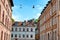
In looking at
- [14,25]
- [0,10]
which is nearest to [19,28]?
[14,25]

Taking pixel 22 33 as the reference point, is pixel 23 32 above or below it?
above

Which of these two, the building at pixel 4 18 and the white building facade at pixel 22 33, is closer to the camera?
the building at pixel 4 18

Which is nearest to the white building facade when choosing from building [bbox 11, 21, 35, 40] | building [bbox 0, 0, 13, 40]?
building [bbox 11, 21, 35, 40]

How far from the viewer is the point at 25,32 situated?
3890 inches

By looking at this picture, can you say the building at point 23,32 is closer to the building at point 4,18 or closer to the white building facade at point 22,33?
the white building facade at point 22,33

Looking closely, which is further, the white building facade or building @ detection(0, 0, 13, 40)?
the white building facade

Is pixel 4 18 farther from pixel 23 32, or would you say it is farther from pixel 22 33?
pixel 23 32

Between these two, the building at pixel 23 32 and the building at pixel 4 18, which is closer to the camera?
the building at pixel 4 18

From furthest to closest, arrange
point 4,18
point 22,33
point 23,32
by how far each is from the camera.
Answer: point 23,32 → point 22,33 → point 4,18

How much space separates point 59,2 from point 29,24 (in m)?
61.7

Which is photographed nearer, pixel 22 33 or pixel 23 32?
pixel 22 33

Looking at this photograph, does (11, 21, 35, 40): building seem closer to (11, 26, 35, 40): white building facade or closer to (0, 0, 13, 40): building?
(11, 26, 35, 40): white building facade

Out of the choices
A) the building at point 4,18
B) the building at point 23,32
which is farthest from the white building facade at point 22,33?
the building at point 4,18

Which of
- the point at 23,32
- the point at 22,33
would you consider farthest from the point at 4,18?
the point at 23,32
